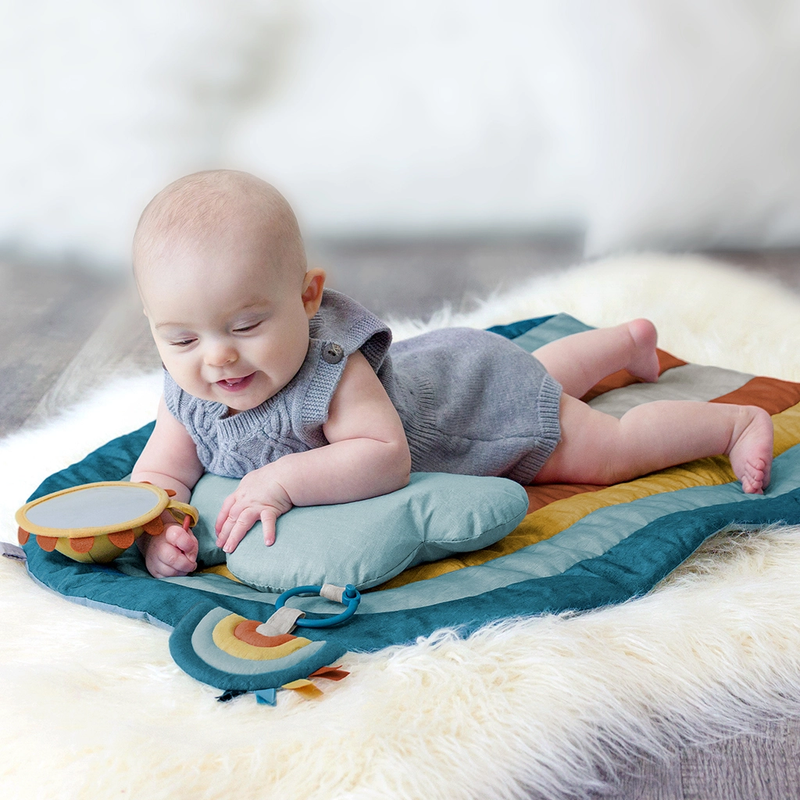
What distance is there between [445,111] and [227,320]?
2.47 meters

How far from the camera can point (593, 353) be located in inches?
61.4

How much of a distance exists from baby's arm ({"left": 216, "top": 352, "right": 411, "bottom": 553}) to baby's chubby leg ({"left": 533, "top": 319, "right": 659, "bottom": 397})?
1.46 ft

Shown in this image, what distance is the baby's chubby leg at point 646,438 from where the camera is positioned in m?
1.36

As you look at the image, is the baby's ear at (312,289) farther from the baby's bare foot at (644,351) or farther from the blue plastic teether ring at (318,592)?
the baby's bare foot at (644,351)

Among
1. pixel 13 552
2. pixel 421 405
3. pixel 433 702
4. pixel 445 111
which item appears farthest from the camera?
pixel 445 111

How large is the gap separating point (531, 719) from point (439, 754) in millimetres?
95

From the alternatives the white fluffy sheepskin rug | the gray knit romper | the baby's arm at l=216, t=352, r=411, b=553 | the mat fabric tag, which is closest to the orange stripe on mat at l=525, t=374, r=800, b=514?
the gray knit romper

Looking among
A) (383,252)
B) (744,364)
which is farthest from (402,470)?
(383,252)

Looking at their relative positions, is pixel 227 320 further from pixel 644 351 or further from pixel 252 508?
pixel 644 351

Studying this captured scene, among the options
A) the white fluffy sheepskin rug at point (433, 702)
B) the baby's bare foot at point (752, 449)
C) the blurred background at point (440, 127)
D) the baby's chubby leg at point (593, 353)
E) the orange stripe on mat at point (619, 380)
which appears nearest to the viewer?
the white fluffy sheepskin rug at point (433, 702)

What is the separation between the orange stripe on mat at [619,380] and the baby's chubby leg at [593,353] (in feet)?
0.26

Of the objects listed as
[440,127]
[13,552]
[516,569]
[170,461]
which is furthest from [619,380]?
[440,127]

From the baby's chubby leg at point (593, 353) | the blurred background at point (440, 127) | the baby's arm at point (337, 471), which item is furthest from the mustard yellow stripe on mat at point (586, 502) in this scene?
the blurred background at point (440, 127)

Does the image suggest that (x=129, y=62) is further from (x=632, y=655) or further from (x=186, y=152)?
(x=632, y=655)
